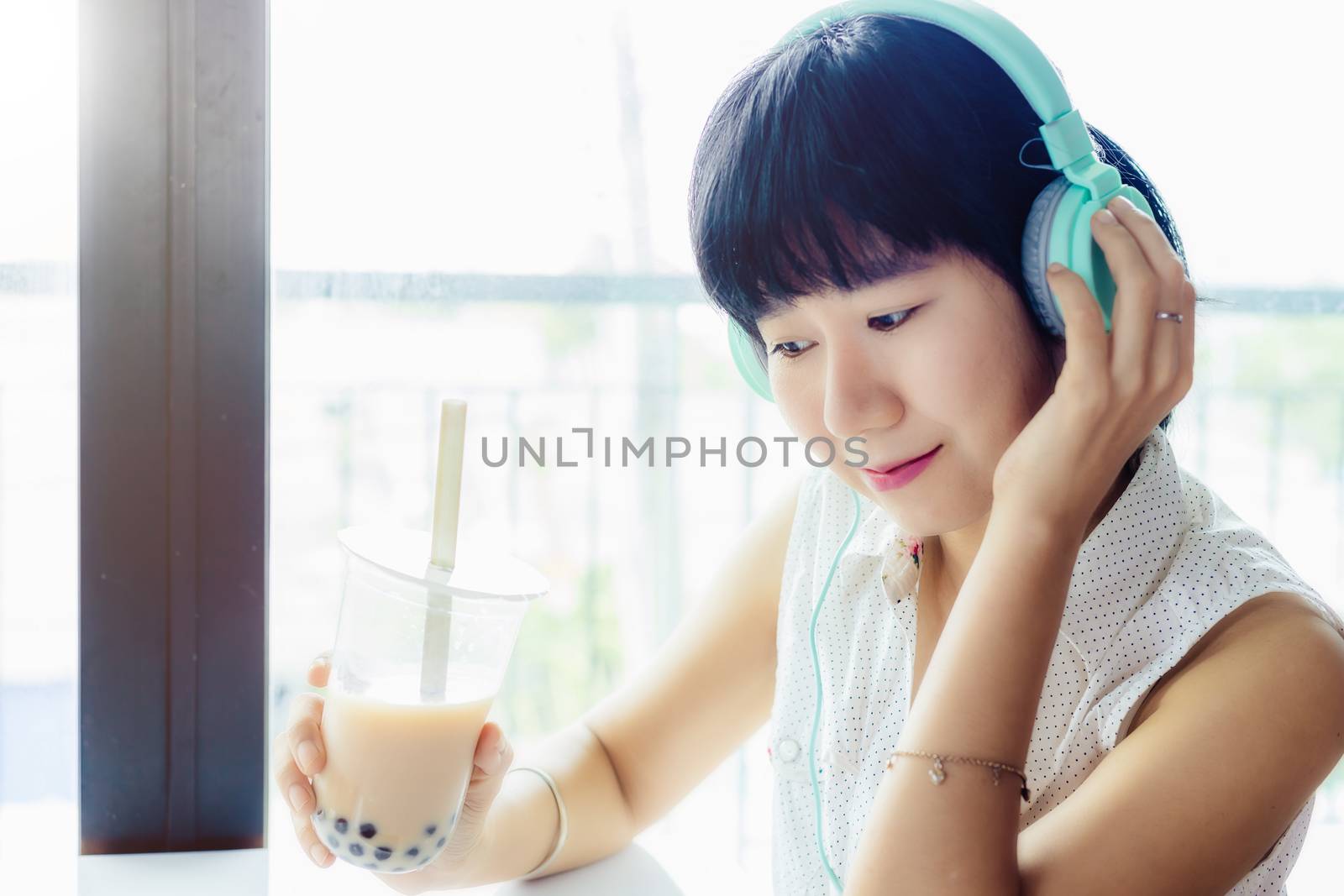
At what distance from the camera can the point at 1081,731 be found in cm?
87

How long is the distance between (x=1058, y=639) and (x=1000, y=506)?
0.20 meters

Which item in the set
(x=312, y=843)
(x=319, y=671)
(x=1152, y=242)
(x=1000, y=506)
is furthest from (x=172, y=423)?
(x=1152, y=242)

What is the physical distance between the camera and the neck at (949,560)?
1.04m

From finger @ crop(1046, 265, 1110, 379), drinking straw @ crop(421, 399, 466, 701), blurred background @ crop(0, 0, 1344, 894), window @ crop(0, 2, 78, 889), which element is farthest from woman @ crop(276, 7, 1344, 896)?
window @ crop(0, 2, 78, 889)

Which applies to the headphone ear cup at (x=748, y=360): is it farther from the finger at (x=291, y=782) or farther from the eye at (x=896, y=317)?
the finger at (x=291, y=782)

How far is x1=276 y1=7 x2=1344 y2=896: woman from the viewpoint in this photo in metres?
0.74

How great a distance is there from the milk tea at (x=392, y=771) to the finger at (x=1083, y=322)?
50 centimetres

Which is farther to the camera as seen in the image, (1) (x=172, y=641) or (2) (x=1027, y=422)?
(1) (x=172, y=641)

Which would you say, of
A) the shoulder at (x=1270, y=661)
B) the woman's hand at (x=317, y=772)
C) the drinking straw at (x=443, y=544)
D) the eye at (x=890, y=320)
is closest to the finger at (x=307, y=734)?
the woman's hand at (x=317, y=772)

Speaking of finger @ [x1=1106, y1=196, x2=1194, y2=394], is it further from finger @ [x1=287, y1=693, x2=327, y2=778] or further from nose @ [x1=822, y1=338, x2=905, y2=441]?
finger @ [x1=287, y1=693, x2=327, y2=778]

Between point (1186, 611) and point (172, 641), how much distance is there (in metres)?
1.05

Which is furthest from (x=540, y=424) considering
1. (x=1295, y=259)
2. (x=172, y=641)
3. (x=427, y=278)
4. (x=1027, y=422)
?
(x=1295, y=259)

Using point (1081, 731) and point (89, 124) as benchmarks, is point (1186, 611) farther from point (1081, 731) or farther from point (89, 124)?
point (89, 124)

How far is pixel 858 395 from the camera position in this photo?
83cm
